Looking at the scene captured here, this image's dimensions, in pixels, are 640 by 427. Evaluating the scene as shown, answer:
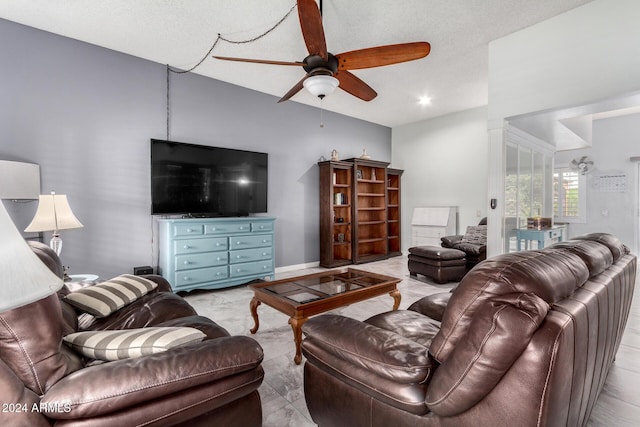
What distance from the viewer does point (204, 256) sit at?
12.9 feet

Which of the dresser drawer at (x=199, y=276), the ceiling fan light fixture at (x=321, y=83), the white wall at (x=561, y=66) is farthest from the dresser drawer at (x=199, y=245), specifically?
the white wall at (x=561, y=66)

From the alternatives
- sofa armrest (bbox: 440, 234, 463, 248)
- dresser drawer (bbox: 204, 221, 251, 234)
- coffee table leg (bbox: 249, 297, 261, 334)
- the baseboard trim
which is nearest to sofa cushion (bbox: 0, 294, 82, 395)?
coffee table leg (bbox: 249, 297, 261, 334)

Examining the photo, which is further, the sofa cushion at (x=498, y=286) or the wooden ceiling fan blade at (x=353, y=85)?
the wooden ceiling fan blade at (x=353, y=85)

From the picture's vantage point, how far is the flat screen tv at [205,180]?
3939 millimetres

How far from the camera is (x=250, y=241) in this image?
436 centimetres

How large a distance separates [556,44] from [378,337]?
364 centimetres

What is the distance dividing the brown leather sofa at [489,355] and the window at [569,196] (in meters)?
6.71

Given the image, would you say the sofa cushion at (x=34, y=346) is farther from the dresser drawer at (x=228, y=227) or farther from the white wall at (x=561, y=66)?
the white wall at (x=561, y=66)

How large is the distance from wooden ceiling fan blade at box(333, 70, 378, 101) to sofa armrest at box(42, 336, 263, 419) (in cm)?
234

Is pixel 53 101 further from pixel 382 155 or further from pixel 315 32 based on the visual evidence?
pixel 382 155

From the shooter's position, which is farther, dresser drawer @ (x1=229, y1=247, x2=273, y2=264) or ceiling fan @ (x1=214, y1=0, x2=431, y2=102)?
dresser drawer @ (x1=229, y1=247, x2=273, y2=264)

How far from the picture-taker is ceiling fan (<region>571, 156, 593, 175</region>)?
6.51m

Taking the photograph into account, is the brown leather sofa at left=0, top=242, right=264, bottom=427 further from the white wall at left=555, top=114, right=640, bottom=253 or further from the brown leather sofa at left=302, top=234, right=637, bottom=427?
the white wall at left=555, top=114, right=640, bottom=253

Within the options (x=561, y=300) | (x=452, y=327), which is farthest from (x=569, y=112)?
(x=452, y=327)
